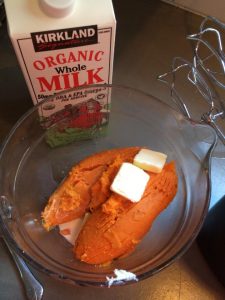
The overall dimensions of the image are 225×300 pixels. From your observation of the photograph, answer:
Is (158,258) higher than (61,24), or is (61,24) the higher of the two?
(61,24)

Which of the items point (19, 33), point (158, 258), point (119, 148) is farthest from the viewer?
point (119, 148)

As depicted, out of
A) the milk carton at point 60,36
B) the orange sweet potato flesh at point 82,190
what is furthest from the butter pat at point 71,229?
the milk carton at point 60,36

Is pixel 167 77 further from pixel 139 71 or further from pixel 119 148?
pixel 119 148

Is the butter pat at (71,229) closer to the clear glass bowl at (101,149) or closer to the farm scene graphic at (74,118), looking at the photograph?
the clear glass bowl at (101,149)

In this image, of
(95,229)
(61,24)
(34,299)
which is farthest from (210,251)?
(61,24)

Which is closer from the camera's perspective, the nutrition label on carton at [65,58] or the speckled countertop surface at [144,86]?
the nutrition label on carton at [65,58]

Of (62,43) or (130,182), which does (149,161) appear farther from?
(62,43)
